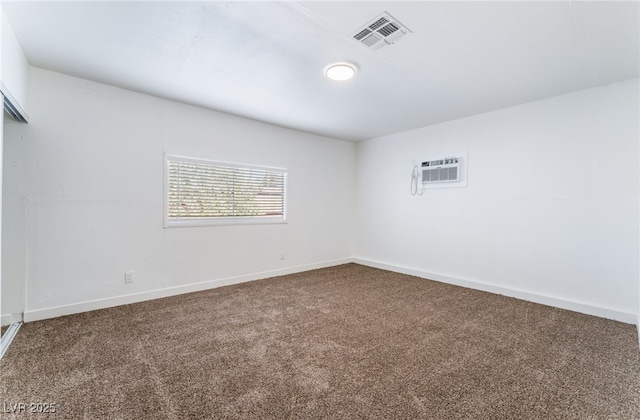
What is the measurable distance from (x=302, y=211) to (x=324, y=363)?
3.07 metres

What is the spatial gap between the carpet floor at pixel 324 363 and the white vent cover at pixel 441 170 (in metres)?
1.88

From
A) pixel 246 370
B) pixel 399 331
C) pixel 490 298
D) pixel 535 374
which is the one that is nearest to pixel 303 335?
pixel 246 370

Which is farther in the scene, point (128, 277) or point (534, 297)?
point (534, 297)

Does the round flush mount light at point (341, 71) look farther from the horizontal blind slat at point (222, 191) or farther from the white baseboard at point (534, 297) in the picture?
the white baseboard at point (534, 297)

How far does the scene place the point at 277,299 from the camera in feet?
A: 11.2

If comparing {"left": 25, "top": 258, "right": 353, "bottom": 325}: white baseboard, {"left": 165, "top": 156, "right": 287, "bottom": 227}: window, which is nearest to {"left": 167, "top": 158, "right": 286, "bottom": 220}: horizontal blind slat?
{"left": 165, "top": 156, "right": 287, "bottom": 227}: window

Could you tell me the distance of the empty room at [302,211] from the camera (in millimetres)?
1824

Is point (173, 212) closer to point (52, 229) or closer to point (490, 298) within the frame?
point (52, 229)

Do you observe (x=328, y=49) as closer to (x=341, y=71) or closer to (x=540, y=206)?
(x=341, y=71)

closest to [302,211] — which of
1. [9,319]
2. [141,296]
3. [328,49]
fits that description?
[141,296]

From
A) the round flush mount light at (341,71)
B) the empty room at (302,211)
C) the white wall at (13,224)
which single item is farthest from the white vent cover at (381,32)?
the white wall at (13,224)

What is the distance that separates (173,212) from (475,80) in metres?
3.70

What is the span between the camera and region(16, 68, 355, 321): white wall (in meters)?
2.76

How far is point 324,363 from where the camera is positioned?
→ 204 centimetres
